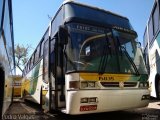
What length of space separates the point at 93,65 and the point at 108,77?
0.50 meters

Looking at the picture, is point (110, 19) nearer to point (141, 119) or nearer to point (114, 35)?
point (114, 35)

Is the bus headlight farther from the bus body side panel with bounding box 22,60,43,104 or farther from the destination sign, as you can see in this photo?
the bus body side panel with bounding box 22,60,43,104

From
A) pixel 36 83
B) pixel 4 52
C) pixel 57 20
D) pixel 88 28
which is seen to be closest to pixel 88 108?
pixel 88 28

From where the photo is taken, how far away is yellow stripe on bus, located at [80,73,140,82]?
595 cm

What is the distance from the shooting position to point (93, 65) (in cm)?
616

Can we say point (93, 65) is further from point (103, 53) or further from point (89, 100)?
point (89, 100)

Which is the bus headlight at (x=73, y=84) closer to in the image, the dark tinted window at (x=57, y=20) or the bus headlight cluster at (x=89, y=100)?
the bus headlight cluster at (x=89, y=100)

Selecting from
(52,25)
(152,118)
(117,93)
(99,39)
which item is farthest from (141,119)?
(52,25)

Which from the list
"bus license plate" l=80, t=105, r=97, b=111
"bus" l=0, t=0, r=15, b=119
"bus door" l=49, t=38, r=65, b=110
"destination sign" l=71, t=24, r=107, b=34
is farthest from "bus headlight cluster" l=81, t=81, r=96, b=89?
"bus" l=0, t=0, r=15, b=119

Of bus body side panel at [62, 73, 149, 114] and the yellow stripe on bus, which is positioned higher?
the yellow stripe on bus

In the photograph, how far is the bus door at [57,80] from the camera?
266 inches

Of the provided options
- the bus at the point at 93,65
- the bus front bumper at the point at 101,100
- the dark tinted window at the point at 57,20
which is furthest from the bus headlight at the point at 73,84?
the dark tinted window at the point at 57,20

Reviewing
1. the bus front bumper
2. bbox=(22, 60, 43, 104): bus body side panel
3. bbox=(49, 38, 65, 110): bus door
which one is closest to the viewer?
the bus front bumper

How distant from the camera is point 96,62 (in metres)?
6.24
